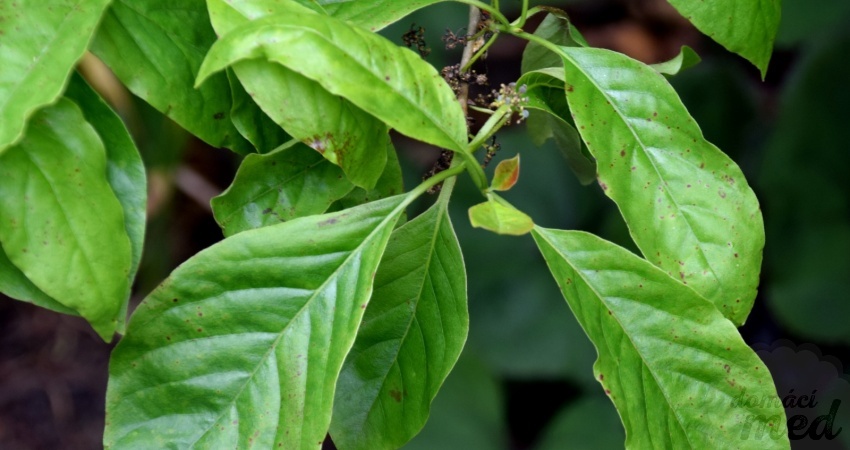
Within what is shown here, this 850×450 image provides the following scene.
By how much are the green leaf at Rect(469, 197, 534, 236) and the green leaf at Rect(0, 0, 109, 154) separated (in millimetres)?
283

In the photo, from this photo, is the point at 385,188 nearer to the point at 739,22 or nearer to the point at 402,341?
the point at 402,341

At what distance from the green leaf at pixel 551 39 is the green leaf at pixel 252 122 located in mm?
279

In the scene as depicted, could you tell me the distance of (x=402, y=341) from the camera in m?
0.70

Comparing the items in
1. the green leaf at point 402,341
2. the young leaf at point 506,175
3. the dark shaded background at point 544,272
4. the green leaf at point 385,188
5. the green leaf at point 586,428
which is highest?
the young leaf at point 506,175

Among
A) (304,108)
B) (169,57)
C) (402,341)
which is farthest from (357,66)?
(402,341)

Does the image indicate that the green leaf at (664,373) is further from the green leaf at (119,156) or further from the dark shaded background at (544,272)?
the dark shaded background at (544,272)

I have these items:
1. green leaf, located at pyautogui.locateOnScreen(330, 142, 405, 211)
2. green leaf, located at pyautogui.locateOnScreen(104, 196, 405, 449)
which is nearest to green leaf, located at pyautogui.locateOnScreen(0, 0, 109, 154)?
green leaf, located at pyautogui.locateOnScreen(104, 196, 405, 449)

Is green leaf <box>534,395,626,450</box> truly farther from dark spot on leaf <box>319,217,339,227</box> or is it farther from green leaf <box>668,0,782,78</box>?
dark spot on leaf <box>319,217,339,227</box>

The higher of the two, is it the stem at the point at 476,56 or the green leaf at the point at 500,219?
the stem at the point at 476,56

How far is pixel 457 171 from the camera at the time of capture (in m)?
0.63

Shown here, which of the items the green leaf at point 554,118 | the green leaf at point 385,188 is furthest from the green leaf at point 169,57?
the green leaf at point 554,118

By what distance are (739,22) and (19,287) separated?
61 cm

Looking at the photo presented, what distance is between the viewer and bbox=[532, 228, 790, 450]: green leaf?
2.12 feet

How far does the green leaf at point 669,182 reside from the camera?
64 cm
